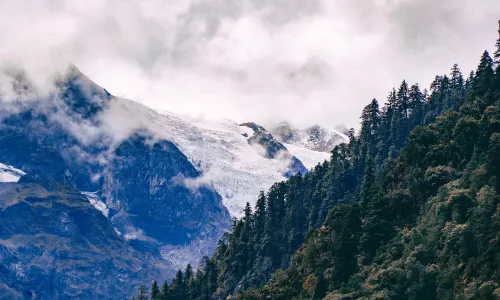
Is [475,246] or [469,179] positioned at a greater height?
[469,179]

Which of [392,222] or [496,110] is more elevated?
[496,110]

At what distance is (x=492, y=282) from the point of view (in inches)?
5202

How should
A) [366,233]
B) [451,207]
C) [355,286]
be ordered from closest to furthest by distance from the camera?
[451,207] → [355,286] → [366,233]

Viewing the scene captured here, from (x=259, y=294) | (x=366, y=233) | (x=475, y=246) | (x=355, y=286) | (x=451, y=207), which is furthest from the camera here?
(x=259, y=294)

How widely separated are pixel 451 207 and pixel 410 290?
17.1 meters

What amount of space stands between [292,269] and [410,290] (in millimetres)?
54846

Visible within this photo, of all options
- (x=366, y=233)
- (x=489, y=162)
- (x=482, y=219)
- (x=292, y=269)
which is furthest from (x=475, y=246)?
(x=292, y=269)

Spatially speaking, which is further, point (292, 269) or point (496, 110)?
point (292, 269)

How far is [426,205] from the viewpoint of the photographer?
554 feet

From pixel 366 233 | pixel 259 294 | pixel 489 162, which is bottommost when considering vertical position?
pixel 259 294

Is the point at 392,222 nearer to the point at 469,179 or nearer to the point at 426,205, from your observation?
the point at 426,205

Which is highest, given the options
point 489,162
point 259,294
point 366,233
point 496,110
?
point 496,110

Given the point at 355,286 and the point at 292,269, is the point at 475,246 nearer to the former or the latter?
the point at 355,286

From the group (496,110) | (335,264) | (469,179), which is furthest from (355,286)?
(496,110)
